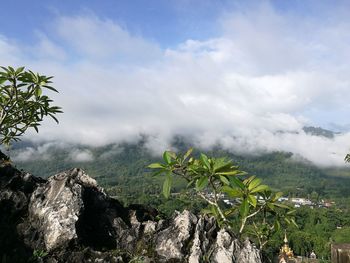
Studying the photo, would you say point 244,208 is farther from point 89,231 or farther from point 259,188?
point 89,231

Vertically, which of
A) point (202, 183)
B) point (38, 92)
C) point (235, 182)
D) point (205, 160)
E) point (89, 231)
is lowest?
point (89, 231)

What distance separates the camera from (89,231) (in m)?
9.56

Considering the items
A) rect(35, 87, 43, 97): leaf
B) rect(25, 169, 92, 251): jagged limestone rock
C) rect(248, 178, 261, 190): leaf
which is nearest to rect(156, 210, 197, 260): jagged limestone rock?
rect(248, 178, 261, 190): leaf

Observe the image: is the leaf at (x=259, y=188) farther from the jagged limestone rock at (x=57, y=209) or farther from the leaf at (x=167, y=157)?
the jagged limestone rock at (x=57, y=209)

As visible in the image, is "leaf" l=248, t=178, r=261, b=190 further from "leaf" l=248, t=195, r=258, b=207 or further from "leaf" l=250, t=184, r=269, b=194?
"leaf" l=248, t=195, r=258, b=207

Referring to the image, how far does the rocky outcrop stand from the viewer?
26.8 feet

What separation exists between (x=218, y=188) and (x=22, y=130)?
31.3ft

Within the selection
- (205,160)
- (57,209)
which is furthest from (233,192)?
(57,209)

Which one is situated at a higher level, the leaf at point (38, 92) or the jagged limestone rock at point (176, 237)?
the leaf at point (38, 92)

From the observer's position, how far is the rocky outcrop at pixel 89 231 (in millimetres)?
8180

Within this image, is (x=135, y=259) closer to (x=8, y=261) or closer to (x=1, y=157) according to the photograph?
(x=8, y=261)

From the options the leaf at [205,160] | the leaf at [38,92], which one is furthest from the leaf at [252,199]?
the leaf at [38,92]

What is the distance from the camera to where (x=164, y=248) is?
844cm

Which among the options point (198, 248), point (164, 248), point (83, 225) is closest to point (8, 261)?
point (83, 225)
